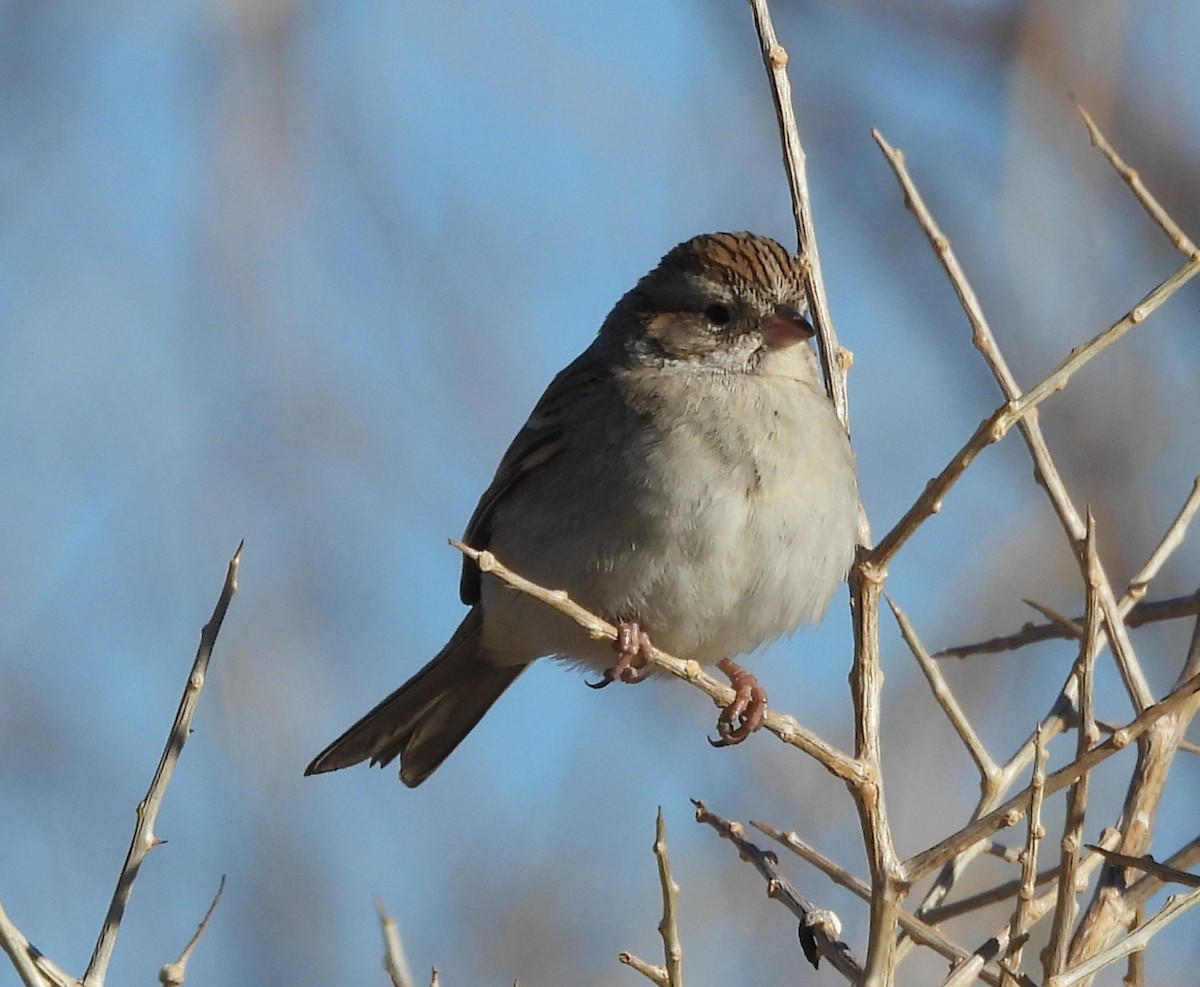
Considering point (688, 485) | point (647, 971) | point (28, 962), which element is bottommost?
point (28, 962)

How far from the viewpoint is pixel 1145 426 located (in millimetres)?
7039

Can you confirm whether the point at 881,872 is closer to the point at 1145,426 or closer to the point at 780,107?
the point at 780,107

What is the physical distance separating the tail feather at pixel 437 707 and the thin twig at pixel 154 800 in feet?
8.48

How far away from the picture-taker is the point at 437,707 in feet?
19.9

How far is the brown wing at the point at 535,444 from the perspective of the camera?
212 inches

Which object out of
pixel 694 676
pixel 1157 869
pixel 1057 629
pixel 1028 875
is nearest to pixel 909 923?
pixel 1028 875

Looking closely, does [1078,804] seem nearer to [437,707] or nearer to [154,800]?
[154,800]

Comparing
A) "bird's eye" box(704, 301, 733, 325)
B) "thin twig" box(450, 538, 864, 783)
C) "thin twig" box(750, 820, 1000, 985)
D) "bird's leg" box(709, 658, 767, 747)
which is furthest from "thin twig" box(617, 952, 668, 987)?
"bird's eye" box(704, 301, 733, 325)

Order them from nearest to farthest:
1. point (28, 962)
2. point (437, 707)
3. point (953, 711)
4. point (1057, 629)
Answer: point (28, 962)
point (953, 711)
point (1057, 629)
point (437, 707)

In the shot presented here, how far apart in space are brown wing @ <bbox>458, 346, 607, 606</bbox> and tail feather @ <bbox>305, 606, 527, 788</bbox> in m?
0.22

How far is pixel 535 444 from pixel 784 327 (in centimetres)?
91

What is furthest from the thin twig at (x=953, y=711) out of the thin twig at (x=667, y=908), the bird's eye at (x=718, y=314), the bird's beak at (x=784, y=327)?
the bird's eye at (x=718, y=314)

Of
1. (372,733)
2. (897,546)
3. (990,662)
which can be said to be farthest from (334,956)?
(897,546)

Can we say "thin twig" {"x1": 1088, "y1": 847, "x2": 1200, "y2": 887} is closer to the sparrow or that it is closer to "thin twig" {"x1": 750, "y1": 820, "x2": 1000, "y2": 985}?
"thin twig" {"x1": 750, "y1": 820, "x2": 1000, "y2": 985}
